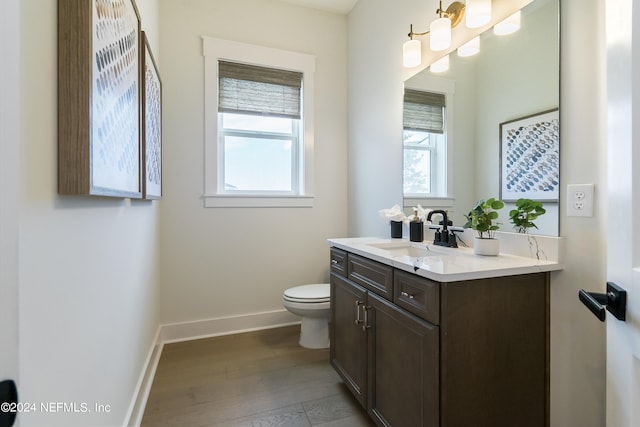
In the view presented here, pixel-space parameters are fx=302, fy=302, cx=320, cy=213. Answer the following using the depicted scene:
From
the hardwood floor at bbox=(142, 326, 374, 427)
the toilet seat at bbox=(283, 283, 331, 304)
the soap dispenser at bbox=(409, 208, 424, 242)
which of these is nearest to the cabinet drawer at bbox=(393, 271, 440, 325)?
the soap dispenser at bbox=(409, 208, 424, 242)

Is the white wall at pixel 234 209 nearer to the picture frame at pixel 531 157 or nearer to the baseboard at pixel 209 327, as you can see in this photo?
the baseboard at pixel 209 327

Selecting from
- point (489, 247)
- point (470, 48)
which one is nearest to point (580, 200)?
point (489, 247)

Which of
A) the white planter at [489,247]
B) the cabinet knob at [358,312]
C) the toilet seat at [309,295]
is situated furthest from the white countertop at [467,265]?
the toilet seat at [309,295]

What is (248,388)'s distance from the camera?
1856 millimetres

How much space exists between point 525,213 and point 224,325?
7.82 ft

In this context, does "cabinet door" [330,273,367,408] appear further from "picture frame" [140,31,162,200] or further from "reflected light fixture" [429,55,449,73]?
"reflected light fixture" [429,55,449,73]

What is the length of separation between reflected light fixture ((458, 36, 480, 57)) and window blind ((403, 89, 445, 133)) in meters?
0.26

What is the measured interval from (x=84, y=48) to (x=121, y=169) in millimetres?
452

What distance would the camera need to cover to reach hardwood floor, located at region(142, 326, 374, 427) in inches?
62.9

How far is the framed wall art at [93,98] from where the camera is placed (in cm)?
76

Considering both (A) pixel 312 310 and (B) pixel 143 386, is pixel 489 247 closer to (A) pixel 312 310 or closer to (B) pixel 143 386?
(A) pixel 312 310

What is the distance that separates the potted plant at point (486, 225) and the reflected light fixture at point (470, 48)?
0.81m

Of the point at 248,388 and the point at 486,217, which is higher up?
the point at 486,217

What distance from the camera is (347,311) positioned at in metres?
1.73
